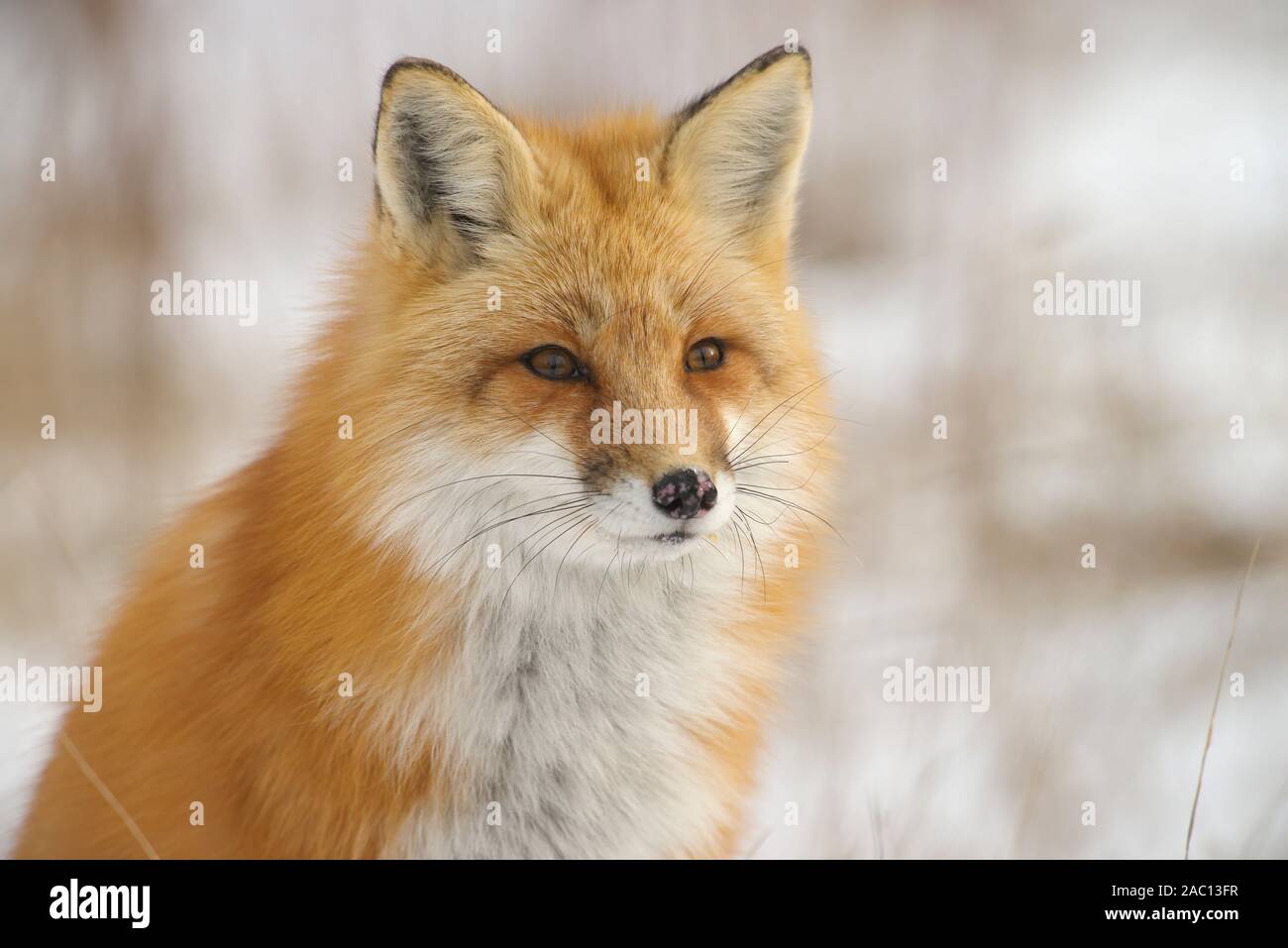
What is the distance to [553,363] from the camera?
172 centimetres

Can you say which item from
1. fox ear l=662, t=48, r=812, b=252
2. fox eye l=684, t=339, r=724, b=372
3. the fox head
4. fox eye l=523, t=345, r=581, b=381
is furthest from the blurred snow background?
fox eye l=523, t=345, r=581, b=381

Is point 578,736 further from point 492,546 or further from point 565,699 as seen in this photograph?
point 492,546

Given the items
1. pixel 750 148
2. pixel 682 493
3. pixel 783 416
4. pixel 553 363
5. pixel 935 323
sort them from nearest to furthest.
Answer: pixel 682 493, pixel 553 363, pixel 783 416, pixel 750 148, pixel 935 323

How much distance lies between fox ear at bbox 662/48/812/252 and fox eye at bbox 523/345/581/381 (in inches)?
17.2

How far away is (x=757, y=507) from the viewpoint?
188 cm

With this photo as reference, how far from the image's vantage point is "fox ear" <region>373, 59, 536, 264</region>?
166 cm

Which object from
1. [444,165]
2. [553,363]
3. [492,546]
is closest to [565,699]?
[492,546]

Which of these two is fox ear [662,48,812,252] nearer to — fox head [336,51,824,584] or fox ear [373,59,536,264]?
fox head [336,51,824,584]

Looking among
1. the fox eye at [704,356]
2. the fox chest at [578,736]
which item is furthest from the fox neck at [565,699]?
the fox eye at [704,356]

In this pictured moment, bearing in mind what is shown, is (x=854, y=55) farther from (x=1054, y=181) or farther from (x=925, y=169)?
(x=1054, y=181)

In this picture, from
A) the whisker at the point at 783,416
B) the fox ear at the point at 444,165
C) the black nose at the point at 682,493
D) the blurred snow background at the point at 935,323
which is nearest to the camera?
the black nose at the point at 682,493

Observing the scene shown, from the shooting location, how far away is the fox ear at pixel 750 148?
1.84 m

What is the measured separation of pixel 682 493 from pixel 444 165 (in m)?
0.76

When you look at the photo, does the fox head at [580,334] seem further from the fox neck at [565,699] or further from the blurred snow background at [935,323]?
the blurred snow background at [935,323]
